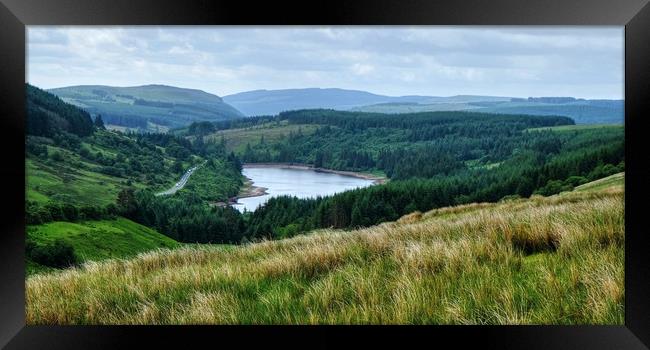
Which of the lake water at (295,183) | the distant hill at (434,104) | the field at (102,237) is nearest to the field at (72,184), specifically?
the field at (102,237)

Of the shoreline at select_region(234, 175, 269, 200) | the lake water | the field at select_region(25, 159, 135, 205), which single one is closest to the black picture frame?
the lake water

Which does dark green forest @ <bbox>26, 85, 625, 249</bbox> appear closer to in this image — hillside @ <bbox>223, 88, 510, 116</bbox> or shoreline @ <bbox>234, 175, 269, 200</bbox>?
shoreline @ <bbox>234, 175, 269, 200</bbox>

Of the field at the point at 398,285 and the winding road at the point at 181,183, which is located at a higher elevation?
the field at the point at 398,285

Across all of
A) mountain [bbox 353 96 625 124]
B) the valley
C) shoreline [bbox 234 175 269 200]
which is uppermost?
mountain [bbox 353 96 625 124]

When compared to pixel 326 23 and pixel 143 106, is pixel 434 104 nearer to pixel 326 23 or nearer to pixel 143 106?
pixel 143 106

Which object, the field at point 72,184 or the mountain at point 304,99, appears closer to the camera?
the field at point 72,184

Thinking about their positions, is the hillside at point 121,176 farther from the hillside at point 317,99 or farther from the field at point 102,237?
the hillside at point 317,99
